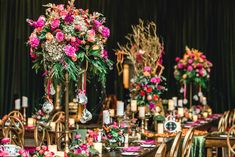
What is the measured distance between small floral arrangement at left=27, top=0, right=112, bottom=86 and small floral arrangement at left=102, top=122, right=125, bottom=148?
2.64ft

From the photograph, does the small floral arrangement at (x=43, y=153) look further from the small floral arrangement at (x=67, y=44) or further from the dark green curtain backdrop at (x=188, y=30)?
the dark green curtain backdrop at (x=188, y=30)

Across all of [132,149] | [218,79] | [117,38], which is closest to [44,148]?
[132,149]

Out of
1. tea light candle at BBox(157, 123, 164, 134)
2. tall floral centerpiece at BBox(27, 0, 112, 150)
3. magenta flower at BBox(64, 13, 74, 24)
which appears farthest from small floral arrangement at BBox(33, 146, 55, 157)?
tea light candle at BBox(157, 123, 164, 134)

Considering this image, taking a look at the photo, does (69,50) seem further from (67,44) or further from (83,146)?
(83,146)

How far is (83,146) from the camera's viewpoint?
12.5 ft

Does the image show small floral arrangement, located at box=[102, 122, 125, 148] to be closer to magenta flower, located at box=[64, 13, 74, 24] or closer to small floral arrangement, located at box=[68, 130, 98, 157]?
small floral arrangement, located at box=[68, 130, 98, 157]

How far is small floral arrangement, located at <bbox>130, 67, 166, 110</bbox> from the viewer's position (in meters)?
6.83

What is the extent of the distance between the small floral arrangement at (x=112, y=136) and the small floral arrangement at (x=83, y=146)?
1.50 ft

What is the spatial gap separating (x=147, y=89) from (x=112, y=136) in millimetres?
2038

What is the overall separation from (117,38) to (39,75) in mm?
2237

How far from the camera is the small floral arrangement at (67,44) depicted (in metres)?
3.98

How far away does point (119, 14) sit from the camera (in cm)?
1215

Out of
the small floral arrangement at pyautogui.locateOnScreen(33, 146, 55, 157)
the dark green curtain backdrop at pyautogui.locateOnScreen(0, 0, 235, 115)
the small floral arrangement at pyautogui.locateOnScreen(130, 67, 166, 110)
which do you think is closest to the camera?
the small floral arrangement at pyautogui.locateOnScreen(33, 146, 55, 157)

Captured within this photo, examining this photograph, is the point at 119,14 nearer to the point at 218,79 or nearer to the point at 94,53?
the point at 218,79
